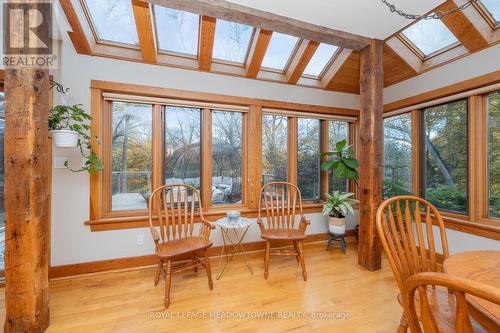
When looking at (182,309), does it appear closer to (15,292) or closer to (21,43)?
(15,292)

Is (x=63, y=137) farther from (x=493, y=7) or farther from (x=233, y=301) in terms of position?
(x=493, y=7)

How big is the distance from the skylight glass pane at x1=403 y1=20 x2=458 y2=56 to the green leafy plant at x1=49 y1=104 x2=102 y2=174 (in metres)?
3.64

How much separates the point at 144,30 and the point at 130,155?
4.39 ft

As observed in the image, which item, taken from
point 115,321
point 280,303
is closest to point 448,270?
point 280,303

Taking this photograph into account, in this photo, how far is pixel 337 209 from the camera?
2.94 meters

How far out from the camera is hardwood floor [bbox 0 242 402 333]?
1.65 meters

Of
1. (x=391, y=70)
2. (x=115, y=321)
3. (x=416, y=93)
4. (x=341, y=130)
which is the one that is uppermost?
(x=391, y=70)

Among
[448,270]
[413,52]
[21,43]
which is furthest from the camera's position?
[413,52]

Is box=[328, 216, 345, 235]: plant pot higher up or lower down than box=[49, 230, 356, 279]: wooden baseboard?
higher up

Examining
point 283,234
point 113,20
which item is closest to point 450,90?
point 283,234

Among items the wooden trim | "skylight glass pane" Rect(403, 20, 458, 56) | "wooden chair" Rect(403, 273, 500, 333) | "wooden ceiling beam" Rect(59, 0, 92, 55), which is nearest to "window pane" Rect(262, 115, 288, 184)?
the wooden trim

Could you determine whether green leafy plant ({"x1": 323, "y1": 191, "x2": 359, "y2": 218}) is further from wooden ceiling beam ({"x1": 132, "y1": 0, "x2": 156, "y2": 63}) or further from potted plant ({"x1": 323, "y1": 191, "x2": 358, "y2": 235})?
wooden ceiling beam ({"x1": 132, "y1": 0, "x2": 156, "y2": 63})

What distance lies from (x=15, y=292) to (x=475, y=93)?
4.35 m

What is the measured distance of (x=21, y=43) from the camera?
57.4 inches
